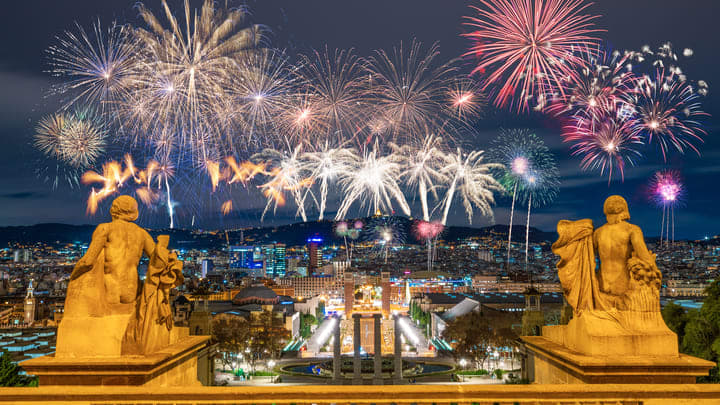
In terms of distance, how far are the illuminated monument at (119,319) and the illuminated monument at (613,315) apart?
5.10m

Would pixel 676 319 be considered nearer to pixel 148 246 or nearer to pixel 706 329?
pixel 706 329

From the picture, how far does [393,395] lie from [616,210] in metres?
3.86

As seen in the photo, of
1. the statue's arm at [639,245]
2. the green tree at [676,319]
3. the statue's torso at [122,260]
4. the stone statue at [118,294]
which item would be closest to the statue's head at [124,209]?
the stone statue at [118,294]

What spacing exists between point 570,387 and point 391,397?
1.92 m

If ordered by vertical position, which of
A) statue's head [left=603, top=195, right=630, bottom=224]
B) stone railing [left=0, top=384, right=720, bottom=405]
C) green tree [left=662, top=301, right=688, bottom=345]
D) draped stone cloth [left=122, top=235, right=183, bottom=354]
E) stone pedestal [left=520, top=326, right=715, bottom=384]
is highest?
statue's head [left=603, top=195, right=630, bottom=224]

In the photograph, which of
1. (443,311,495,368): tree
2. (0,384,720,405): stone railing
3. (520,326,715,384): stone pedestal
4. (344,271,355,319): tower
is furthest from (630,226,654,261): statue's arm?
(344,271,355,319): tower

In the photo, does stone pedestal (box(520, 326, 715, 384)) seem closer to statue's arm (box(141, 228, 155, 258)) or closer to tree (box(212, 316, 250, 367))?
statue's arm (box(141, 228, 155, 258))

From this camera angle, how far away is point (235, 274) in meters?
189

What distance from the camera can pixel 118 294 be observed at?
7.45 m

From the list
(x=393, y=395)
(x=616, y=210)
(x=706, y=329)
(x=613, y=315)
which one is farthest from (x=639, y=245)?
(x=706, y=329)

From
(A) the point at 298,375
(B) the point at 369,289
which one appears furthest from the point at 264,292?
(A) the point at 298,375

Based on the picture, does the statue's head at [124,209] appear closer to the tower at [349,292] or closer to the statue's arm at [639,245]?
the statue's arm at [639,245]

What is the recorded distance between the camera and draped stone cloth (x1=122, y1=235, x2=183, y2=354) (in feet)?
23.7

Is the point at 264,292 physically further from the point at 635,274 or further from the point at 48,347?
the point at 635,274
